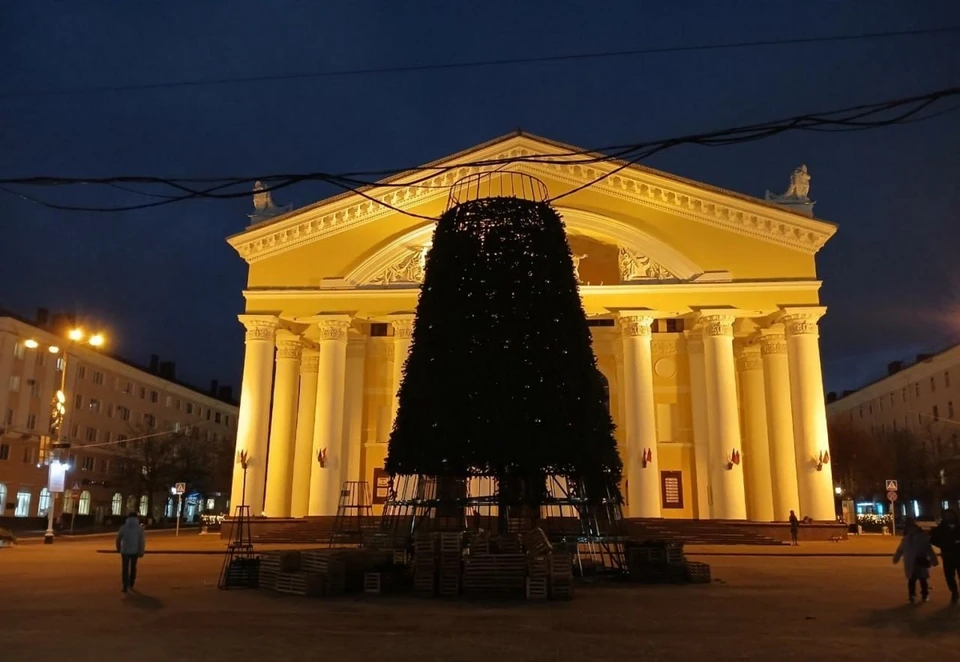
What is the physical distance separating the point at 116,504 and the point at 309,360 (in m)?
31.9

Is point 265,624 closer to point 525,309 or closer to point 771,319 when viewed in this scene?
point 525,309

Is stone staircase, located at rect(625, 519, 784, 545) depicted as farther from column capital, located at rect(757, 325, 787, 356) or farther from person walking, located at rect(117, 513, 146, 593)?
person walking, located at rect(117, 513, 146, 593)

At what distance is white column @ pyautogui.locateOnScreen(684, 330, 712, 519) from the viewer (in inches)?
1291

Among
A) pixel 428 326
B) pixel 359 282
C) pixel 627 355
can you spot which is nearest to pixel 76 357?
pixel 359 282

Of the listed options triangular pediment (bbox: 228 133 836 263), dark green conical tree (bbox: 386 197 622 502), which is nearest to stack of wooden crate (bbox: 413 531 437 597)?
dark green conical tree (bbox: 386 197 622 502)

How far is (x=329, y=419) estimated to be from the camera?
107ft

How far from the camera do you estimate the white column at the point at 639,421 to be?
30.7m

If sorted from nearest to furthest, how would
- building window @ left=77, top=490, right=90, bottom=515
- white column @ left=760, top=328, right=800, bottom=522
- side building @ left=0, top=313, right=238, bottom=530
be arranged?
1. white column @ left=760, top=328, right=800, bottom=522
2. side building @ left=0, top=313, right=238, bottom=530
3. building window @ left=77, top=490, right=90, bottom=515

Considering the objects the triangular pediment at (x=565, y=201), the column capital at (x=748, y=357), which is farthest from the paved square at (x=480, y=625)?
the column capital at (x=748, y=357)

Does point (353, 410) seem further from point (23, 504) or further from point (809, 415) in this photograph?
point (23, 504)

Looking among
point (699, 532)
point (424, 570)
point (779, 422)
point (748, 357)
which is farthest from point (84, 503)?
point (424, 570)

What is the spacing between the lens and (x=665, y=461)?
3491 cm

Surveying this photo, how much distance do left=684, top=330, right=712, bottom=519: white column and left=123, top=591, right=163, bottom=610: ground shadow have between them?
2395cm

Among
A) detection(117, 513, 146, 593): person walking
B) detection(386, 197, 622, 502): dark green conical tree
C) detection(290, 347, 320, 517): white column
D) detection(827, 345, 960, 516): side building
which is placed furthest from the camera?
detection(827, 345, 960, 516): side building
